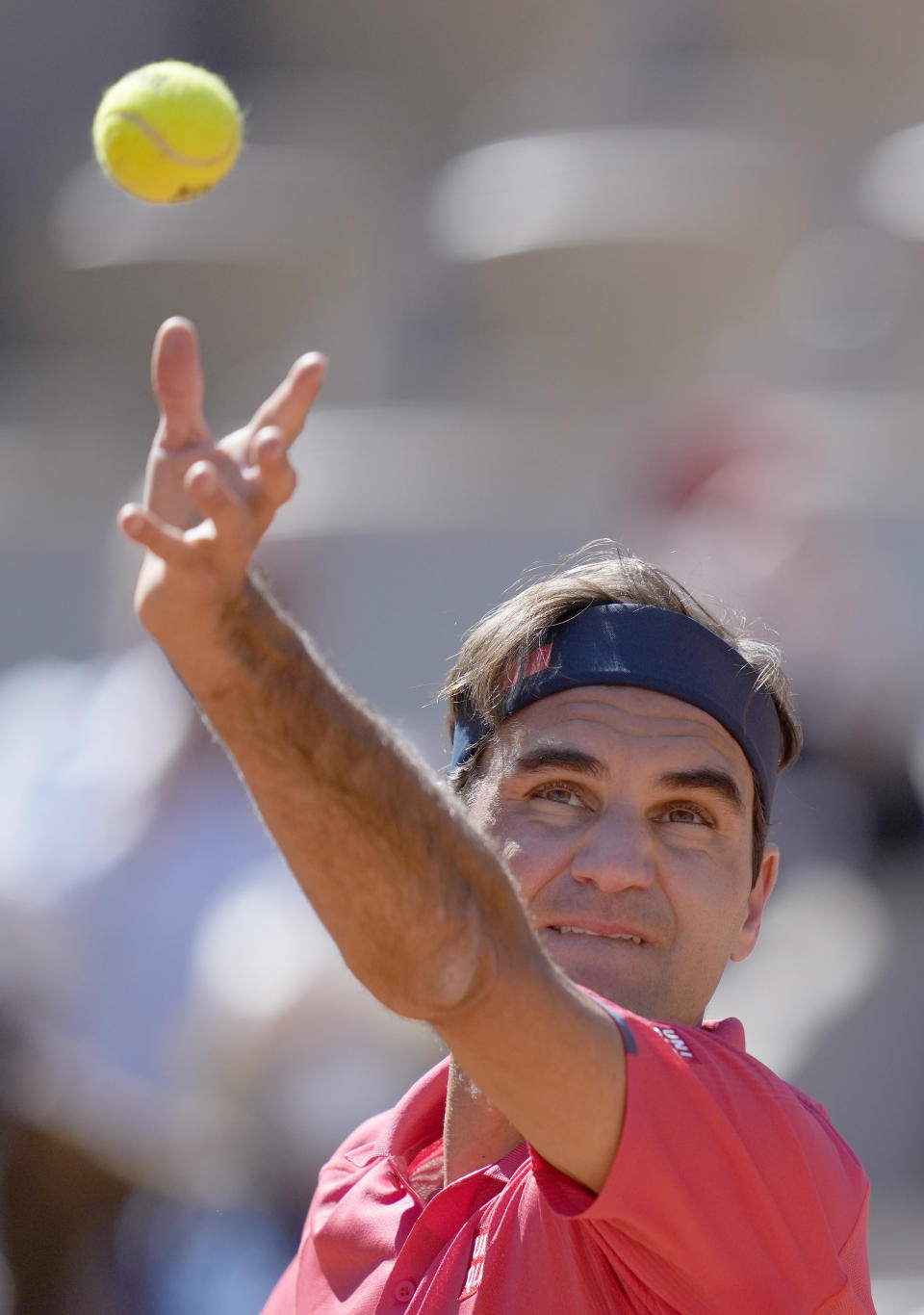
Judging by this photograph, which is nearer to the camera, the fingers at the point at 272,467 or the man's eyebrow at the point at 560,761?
the fingers at the point at 272,467

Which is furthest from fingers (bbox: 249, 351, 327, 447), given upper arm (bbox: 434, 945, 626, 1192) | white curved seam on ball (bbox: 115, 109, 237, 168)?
white curved seam on ball (bbox: 115, 109, 237, 168)

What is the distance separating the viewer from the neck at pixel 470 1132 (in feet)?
6.73

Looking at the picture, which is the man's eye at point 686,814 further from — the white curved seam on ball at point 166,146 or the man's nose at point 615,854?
the white curved seam on ball at point 166,146

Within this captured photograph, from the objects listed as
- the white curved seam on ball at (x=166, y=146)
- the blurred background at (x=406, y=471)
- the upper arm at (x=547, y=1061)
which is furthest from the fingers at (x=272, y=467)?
the blurred background at (x=406, y=471)

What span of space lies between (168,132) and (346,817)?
1.53 meters

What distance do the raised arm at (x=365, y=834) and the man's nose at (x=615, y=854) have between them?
44 centimetres

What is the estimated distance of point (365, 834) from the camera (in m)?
1.53

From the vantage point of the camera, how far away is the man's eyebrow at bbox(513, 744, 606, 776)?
2145 millimetres

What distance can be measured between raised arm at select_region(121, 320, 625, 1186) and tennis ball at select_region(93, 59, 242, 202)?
124cm

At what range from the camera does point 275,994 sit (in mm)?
4324

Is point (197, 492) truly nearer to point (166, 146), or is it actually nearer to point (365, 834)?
point (365, 834)

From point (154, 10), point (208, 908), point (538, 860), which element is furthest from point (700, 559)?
point (154, 10)

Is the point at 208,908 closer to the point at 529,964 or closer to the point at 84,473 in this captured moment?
the point at 529,964

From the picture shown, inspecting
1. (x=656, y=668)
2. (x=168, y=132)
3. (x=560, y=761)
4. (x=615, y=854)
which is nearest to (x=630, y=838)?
(x=615, y=854)
